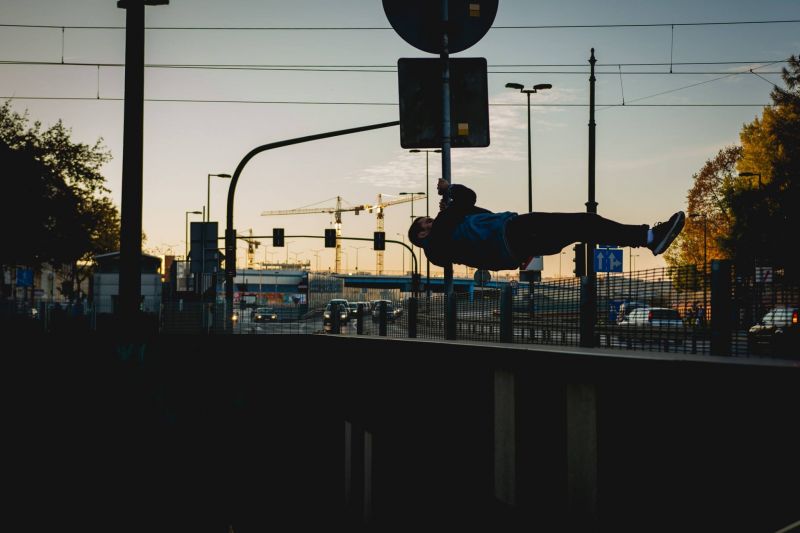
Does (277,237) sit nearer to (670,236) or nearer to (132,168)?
(132,168)

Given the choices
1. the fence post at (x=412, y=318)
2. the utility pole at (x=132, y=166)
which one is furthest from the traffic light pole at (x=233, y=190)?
the utility pole at (x=132, y=166)

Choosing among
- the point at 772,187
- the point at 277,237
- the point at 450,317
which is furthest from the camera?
Result: the point at 277,237

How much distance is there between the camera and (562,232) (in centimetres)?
409

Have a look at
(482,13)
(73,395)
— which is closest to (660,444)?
(482,13)

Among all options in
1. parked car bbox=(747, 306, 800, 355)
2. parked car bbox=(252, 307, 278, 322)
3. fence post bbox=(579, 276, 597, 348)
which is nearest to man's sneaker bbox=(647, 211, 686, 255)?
parked car bbox=(747, 306, 800, 355)

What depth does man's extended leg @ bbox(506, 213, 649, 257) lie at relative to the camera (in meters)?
4.06

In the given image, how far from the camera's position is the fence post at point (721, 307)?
5.86 m

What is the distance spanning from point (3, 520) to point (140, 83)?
4886 millimetres

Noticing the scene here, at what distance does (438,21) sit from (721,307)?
10.8 ft

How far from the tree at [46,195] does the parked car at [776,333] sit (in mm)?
43464

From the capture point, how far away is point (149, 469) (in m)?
9.54

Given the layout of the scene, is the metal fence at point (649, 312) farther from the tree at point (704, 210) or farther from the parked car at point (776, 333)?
the tree at point (704, 210)

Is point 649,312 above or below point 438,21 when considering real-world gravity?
below

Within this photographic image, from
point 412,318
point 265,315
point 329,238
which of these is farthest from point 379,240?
point 412,318
